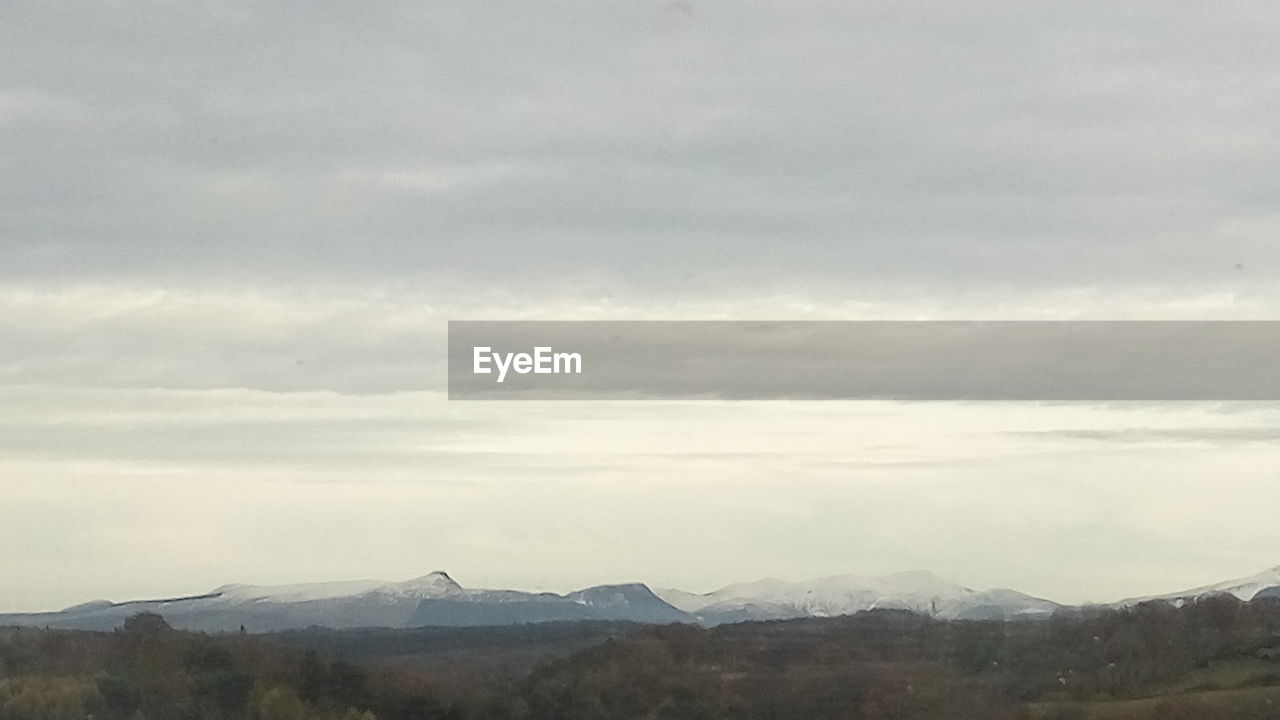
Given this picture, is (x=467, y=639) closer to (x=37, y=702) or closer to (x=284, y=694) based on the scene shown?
(x=284, y=694)

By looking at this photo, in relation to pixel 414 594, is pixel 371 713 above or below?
below

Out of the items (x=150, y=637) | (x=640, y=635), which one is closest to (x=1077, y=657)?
(x=640, y=635)

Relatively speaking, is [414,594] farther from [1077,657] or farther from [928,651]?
[1077,657]

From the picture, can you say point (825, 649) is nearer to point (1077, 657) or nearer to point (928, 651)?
point (928, 651)

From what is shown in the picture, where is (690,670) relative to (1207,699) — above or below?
above

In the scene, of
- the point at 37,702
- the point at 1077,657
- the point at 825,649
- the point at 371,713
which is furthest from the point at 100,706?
the point at 1077,657
